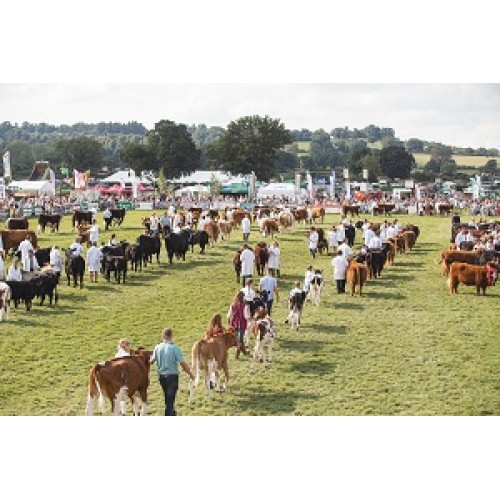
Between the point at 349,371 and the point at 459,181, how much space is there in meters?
77.1

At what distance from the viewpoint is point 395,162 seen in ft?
285

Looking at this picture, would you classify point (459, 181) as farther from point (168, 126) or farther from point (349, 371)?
point (349, 371)

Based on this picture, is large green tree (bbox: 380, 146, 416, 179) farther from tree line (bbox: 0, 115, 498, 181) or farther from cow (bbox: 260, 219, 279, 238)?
cow (bbox: 260, 219, 279, 238)

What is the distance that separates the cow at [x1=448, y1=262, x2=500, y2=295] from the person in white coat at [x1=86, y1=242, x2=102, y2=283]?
9.60 meters

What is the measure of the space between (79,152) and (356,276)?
6908 centimetres

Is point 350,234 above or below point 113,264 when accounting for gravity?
above

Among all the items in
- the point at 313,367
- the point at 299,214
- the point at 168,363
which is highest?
the point at 299,214

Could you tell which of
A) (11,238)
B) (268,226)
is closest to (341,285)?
(268,226)

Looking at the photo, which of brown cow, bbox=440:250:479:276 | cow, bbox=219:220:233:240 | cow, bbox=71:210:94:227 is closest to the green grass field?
brown cow, bbox=440:250:479:276

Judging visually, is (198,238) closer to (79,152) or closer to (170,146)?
(170,146)

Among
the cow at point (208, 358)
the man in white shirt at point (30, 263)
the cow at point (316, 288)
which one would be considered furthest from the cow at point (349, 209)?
the cow at point (208, 358)

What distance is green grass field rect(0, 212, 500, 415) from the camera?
32.9ft

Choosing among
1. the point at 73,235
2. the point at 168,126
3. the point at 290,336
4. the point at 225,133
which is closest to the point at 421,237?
the point at 73,235

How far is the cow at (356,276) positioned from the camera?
17.5m
